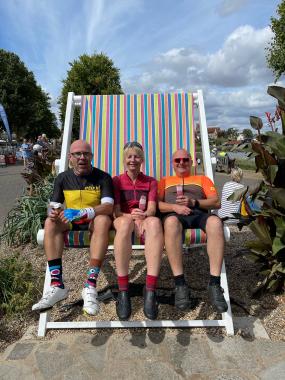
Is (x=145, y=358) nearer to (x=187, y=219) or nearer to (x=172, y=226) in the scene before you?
(x=172, y=226)

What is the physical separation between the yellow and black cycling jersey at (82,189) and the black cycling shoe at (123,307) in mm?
752

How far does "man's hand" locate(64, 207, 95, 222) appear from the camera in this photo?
2.46 metres

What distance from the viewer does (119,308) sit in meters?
2.27

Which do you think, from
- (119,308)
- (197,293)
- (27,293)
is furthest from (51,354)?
(197,293)

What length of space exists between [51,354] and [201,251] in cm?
223

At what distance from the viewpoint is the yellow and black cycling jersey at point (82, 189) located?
273 centimetres

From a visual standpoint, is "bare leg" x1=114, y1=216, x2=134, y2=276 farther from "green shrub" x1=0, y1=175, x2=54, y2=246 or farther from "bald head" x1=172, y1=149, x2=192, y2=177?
"green shrub" x1=0, y1=175, x2=54, y2=246

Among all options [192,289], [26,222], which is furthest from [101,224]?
[26,222]

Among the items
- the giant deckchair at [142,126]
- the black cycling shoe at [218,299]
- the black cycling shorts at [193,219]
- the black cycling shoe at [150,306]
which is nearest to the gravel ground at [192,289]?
the black cycling shoe at [218,299]

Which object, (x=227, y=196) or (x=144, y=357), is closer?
(x=144, y=357)

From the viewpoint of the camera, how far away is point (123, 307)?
226 cm

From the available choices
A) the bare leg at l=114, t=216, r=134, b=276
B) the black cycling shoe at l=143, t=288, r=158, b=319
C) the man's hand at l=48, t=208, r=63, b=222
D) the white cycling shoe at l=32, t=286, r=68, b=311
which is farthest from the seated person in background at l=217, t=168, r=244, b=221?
the white cycling shoe at l=32, t=286, r=68, b=311

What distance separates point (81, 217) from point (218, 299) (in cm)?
106

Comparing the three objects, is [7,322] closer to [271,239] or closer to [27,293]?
[27,293]
